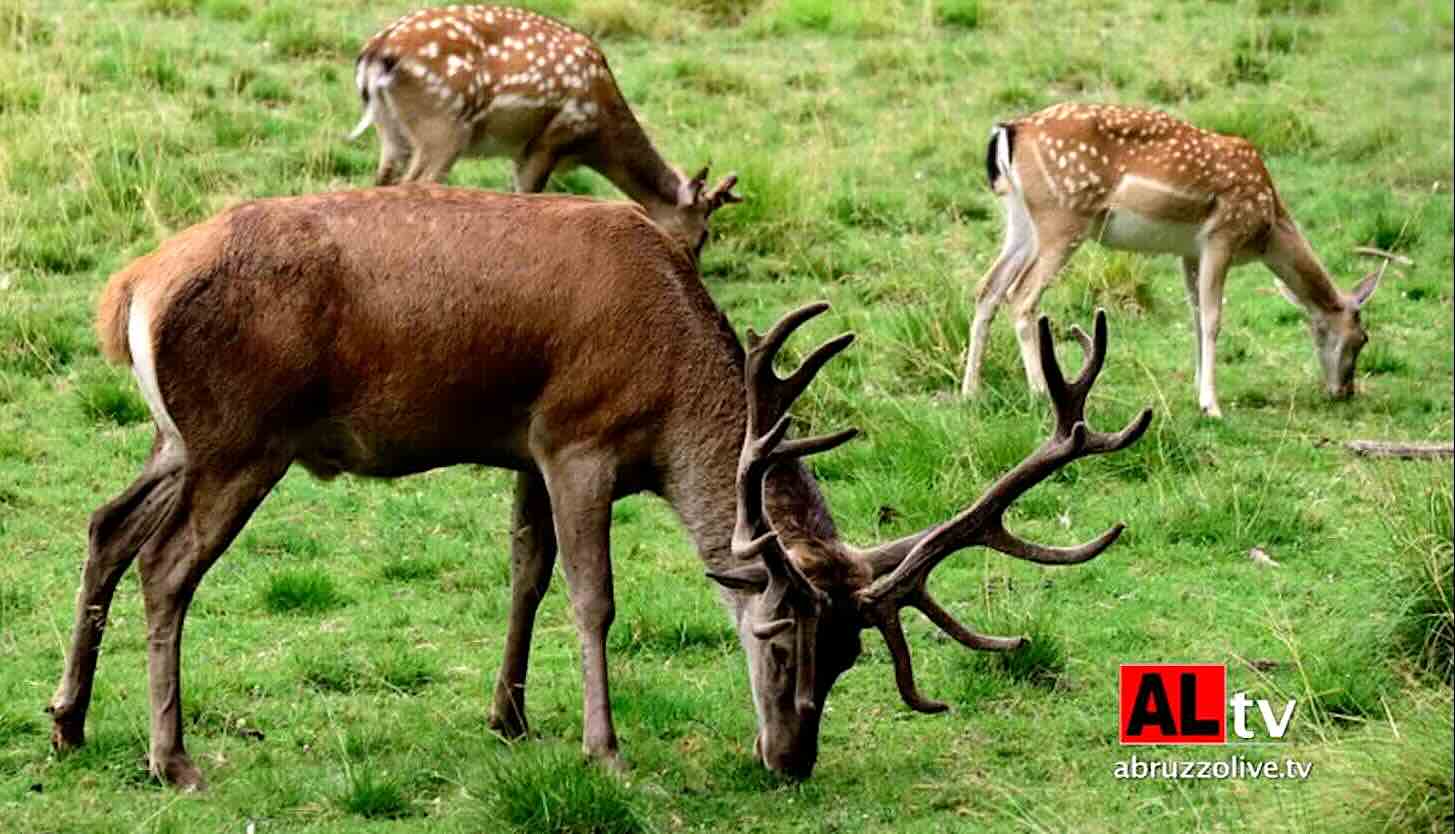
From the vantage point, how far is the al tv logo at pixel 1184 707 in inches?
274

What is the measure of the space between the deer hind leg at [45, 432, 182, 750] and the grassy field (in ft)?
0.34

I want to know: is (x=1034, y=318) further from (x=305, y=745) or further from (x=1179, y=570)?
(x=305, y=745)

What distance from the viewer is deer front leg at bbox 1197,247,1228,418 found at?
32.8ft

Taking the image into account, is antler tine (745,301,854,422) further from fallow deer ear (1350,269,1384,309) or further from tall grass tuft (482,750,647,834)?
fallow deer ear (1350,269,1384,309)

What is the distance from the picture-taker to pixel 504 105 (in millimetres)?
10945

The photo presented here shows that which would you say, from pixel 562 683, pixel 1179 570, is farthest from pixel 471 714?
pixel 1179 570

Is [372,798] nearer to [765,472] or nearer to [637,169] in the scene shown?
[765,472]

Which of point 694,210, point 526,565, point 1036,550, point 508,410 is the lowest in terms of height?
point 694,210

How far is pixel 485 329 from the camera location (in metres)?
6.50

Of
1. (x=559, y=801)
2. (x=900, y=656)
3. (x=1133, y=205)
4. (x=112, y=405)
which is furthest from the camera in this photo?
(x=1133, y=205)

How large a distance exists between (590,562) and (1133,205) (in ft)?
14.5

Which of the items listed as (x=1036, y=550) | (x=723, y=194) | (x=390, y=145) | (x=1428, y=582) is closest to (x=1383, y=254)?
(x=723, y=194)

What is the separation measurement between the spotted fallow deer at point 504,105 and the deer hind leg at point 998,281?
1.57 m

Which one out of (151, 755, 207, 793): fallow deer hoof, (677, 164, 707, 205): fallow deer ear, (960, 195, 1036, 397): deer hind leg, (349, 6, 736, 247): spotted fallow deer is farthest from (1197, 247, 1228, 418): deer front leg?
(151, 755, 207, 793): fallow deer hoof
